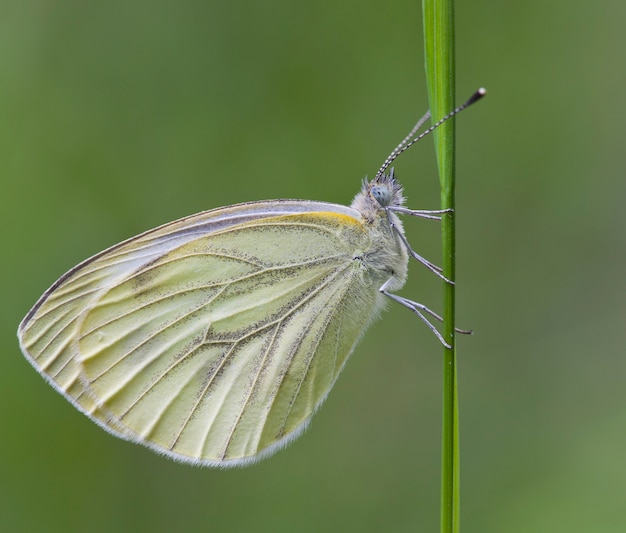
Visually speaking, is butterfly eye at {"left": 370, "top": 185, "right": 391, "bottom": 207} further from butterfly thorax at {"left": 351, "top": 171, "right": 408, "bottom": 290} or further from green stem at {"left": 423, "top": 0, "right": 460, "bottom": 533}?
green stem at {"left": 423, "top": 0, "right": 460, "bottom": 533}

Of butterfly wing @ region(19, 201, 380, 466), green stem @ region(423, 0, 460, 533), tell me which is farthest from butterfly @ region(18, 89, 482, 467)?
green stem @ region(423, 0, 460, 533)

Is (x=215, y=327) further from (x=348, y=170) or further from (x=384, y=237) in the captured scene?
(x=348, y=170)

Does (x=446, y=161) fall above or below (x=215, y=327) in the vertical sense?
above

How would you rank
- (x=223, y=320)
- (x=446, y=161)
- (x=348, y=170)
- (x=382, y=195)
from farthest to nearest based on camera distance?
(x=348, y=170) → (x=223, y=320) → (x=382, y=195) → (x=446, y=161)

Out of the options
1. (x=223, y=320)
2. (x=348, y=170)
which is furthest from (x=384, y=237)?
(x=348, y=170)

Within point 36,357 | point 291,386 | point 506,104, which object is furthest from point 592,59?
point 36,357

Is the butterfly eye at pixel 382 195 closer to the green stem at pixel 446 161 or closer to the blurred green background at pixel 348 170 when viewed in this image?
the green stem at pixel 446 161

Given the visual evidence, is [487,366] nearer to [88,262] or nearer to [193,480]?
[193,480]

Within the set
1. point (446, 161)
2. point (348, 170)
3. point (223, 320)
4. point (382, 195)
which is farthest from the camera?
point (348, 170)
